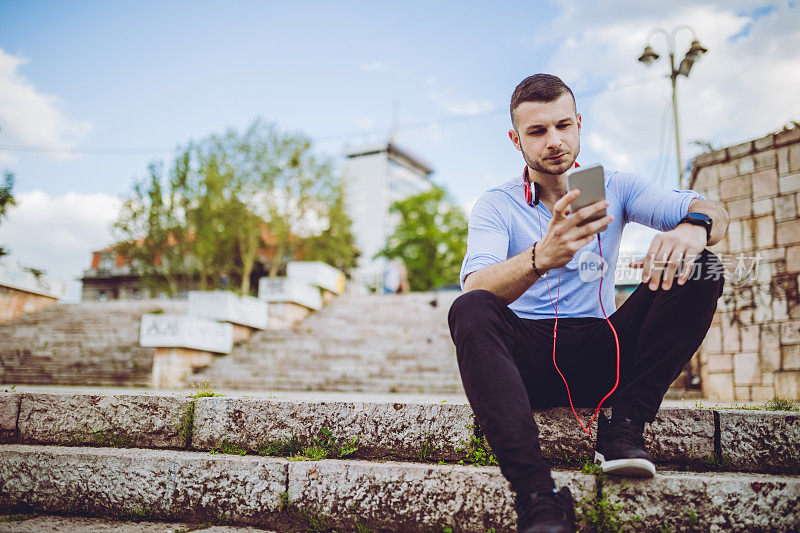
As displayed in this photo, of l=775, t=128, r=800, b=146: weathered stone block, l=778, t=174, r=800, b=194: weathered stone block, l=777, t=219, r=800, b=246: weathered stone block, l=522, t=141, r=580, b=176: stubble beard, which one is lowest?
l=522, t=141, r=580, b=176: stubble beard

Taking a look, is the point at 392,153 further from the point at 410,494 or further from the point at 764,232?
the point at 410,494

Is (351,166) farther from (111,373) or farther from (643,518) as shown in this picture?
(643,518)

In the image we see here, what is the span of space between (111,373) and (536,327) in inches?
325

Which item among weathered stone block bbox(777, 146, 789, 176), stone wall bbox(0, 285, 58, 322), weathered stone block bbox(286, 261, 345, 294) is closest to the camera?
weathered stone block bbox(777, 146, 789, 176)

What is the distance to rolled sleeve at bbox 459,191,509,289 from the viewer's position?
212cm

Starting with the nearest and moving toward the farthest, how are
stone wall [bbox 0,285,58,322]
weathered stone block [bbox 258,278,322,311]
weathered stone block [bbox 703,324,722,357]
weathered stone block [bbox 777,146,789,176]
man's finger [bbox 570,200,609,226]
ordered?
man's finger [bbox 570,200,609,226] → weathered stone block [bbox 777,146,789,176] → weathered stone block [bbox 703,324,722,357] → weathered stone block [bbox 258,278,322,311] → stone wall [bbox 0,285,58,322]

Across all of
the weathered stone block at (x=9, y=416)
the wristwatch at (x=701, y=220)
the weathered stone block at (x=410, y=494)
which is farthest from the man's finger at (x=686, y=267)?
the weathered stone block at (x=9, y=416)

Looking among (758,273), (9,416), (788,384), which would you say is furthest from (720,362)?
(9,416)

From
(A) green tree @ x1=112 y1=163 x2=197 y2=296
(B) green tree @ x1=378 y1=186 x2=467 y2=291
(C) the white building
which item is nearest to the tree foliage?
(A) green tree @ x1=112 y1=163 x2=197 y2=296

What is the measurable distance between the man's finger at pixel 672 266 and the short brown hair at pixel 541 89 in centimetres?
87

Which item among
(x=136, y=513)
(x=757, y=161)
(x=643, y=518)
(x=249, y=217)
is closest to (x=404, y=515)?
(x=643, y=518)

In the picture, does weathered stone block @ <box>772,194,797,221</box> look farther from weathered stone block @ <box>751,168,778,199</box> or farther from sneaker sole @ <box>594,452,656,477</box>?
sneaker sole @ <box>594,452,656,477</box>

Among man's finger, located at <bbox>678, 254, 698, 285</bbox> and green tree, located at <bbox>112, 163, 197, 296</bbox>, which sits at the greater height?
green tree, located at <bbox>112, 163, 197, 296</bbox>

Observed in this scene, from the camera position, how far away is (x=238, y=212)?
20.3 m
